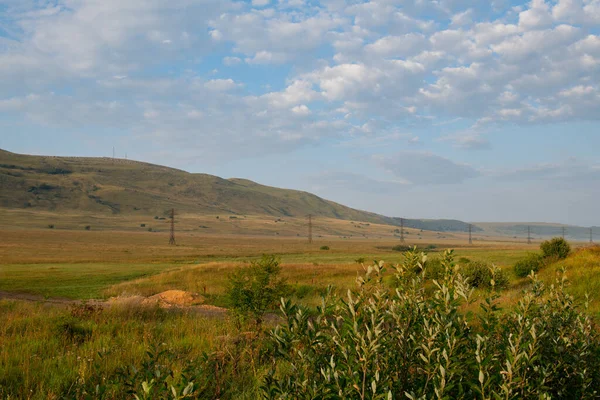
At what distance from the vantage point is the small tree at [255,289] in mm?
14634

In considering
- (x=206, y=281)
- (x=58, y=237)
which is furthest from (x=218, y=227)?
(x=206, y=281)

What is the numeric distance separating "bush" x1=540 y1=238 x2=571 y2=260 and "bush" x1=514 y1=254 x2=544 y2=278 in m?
0.64

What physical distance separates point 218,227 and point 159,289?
171 metres

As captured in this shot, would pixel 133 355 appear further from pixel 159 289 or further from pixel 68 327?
pixel 159 289

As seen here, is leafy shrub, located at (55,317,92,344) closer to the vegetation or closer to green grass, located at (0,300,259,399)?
green grass, located at (0,300,259,399)

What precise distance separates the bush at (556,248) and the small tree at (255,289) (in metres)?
21.4

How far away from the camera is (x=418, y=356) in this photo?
3541 millimetres

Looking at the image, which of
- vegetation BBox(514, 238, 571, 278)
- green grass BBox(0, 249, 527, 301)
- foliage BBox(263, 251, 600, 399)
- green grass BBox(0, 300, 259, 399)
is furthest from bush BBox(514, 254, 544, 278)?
foliage BBox(263, 251, 600, 399)

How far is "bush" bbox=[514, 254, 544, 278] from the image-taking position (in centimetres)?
2784

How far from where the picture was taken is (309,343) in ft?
11.6

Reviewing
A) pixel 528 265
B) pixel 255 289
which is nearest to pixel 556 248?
pixel 528 265

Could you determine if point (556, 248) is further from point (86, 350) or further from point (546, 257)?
point (86, 350)

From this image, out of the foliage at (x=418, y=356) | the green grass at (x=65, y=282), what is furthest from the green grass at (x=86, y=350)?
the green grass at (x=65, y=282)

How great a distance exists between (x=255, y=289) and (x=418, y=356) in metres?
12.6
